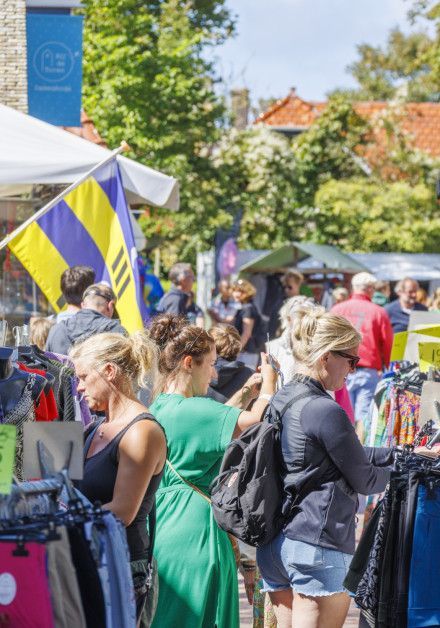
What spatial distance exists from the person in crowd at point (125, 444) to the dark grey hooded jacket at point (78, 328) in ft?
9.73

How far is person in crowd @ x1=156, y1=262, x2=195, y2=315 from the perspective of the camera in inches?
482

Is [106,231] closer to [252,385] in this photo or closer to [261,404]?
[252,385]

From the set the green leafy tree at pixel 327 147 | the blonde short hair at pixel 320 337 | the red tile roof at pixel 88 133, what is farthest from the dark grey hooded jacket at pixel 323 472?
the green leafy tree at pixel 327 147

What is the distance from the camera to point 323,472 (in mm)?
4535

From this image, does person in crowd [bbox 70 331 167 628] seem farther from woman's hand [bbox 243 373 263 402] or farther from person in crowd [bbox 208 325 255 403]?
person in crowd [bbox 208 325 255 403]

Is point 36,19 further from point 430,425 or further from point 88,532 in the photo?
point 88,532

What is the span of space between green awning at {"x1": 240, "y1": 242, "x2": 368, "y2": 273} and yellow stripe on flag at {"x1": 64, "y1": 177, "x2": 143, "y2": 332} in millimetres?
12550

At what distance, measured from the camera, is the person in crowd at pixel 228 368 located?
24.6 ft

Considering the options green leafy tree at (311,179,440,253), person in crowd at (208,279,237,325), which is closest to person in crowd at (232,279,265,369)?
person in crowd at (208,279,237,325)

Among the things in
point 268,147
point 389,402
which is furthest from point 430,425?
point 268,147

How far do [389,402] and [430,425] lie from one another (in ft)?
9.06

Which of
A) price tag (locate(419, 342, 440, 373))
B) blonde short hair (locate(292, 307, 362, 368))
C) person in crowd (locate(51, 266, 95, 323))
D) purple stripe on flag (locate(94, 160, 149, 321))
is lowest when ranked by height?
price tag (locate(419, 342, 440, 373))

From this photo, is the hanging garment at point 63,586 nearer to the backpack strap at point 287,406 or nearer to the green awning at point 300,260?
the backpack strap at point 287,406

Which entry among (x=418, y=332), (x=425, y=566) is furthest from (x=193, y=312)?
(x=425, y=566)
